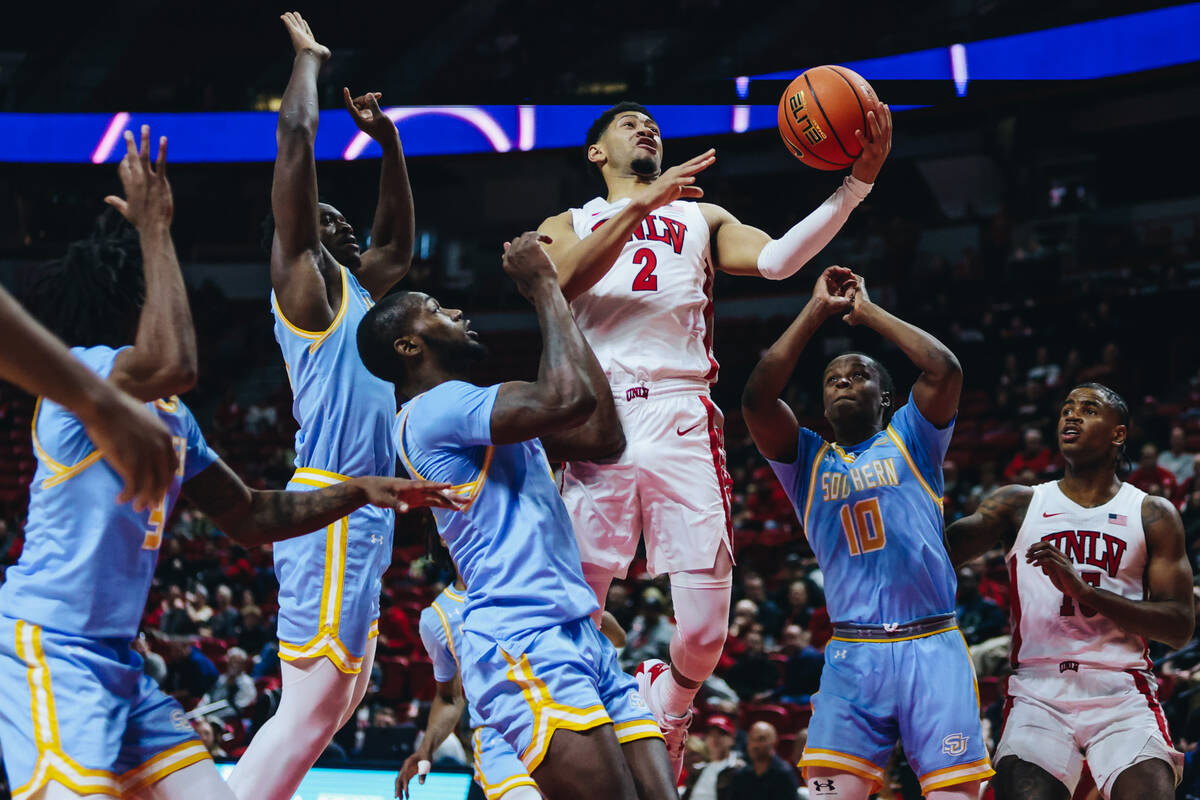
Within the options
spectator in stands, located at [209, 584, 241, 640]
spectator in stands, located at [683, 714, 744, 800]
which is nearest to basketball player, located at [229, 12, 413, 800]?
spectator in stands, located at [683, 714, 744, 800]

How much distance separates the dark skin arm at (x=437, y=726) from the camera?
17.2ft

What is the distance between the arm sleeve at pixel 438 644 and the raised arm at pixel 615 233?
5.70 ft

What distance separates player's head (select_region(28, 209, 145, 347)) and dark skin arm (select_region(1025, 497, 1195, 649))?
125 inches

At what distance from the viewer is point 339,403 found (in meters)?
4.27

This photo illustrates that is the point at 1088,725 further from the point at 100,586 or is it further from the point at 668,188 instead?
the point at 100,586

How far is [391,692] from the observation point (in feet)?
36.8

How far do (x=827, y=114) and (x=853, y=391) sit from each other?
1055mm

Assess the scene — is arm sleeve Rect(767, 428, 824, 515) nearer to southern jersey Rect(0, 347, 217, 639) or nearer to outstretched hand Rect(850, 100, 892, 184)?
outstretched hand Rect(850, 100, 892, 184)

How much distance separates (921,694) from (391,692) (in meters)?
7.69

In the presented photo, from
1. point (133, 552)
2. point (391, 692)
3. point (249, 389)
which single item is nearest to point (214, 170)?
point (249, 389)

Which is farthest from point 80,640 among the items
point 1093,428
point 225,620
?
point 225,620

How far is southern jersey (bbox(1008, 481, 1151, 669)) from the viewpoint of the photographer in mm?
4742

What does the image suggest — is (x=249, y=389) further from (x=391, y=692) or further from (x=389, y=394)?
(x=389, y=394)

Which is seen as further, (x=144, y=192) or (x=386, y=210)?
(x=386, y=210)
